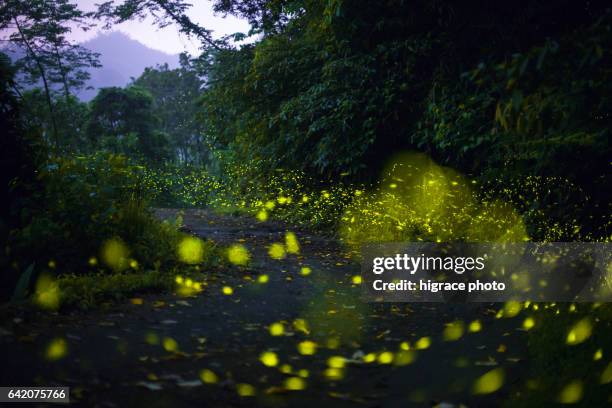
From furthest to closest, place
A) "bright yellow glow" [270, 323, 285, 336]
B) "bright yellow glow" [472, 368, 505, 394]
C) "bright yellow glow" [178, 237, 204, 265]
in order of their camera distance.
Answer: "bright yellow glow" [178, 237, 204, 265] → "bright yellow glow" [270, 323, 285, 336] → "bright yellow glow" [472, 368, 505, 394]

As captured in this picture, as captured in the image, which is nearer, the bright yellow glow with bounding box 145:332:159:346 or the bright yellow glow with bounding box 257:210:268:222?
the bright yellow glow with bounding box 145:332:159:346

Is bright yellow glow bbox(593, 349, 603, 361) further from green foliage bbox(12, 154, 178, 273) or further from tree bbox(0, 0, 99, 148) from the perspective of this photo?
tree bbox(0, 0, 99, 148)

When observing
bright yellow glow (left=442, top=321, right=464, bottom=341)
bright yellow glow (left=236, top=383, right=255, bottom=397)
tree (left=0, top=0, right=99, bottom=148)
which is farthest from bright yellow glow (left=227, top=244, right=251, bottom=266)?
tree (left=0, top=0, right=99, bottom=148)

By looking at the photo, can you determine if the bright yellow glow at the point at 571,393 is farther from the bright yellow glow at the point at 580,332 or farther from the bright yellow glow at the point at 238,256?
the bright yellow glow at the point at 238,256

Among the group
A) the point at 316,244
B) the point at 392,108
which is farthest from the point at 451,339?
the point at 392,108

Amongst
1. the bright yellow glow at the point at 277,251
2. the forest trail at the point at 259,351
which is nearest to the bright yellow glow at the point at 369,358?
the forest trail at the point at 259,351

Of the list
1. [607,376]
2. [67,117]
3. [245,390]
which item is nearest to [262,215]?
[245,390]
